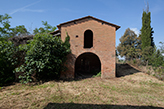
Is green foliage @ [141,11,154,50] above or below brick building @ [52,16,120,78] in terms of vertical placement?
above

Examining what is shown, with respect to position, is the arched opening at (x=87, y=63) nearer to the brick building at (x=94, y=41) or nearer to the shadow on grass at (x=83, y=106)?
the brick building at (x=94, y=41)

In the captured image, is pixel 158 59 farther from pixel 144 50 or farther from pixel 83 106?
pixel 83 106

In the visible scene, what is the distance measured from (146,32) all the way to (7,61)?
77.0 ft

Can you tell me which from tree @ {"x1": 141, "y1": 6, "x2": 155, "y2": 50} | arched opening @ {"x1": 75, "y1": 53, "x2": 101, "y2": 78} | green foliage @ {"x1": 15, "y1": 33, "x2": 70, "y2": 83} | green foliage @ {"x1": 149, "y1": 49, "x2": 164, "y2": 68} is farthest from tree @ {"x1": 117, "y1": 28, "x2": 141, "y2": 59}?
green foliage @ {"x1": 15, "y1": 33, "x2": 70, "y2": 83}

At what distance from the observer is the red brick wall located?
986cm

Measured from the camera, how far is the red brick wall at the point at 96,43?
388 inches

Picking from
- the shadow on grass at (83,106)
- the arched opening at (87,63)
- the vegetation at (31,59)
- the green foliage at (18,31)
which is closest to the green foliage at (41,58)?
the vegetation at (31,59)

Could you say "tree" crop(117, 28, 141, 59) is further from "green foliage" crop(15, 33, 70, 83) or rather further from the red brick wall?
"green foliage" crop(15, 33, 70, 83)

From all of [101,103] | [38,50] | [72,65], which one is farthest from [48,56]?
[101,103]

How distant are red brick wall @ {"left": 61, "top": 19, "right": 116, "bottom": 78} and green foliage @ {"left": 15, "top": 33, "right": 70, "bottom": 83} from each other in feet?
3.46

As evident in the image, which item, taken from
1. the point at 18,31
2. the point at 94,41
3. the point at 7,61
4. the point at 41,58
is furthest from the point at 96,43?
the point at 18,31

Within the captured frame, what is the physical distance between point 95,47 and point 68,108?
22.3ft

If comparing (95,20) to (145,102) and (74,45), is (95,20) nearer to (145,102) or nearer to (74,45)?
(74,45)

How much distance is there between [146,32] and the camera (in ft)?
66.4
